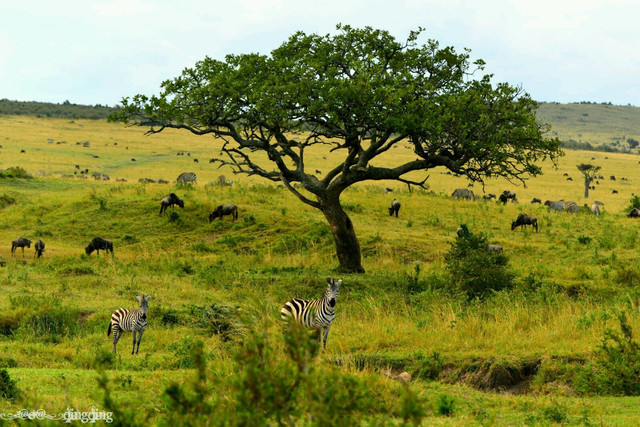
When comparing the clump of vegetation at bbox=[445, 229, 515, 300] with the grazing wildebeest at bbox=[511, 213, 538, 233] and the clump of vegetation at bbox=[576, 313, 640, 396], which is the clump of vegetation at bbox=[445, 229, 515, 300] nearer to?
the clump of vegetation at bbox=[576, 313, 640, 396]

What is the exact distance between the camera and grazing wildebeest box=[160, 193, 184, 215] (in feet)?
92.6

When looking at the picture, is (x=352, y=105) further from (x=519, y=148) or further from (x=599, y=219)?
(x=599, y=219)

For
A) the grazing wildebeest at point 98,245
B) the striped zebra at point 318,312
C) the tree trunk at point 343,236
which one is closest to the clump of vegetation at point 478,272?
the tree trunk at point 343,236

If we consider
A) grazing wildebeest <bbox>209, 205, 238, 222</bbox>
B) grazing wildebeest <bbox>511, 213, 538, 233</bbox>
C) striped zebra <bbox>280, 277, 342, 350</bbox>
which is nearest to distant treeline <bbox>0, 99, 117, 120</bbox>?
grazing wildebeest <bbox>209, 205, 238, 222</bbox>

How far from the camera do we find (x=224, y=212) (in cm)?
2756

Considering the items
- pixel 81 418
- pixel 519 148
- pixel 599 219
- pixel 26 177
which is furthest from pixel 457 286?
pixel 26 177

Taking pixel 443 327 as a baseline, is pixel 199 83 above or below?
above

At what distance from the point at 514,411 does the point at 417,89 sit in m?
12.9

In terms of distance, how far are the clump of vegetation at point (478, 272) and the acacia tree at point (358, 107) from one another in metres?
2.45

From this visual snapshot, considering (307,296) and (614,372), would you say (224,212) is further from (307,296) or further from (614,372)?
(614,372)

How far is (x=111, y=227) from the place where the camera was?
2791cm

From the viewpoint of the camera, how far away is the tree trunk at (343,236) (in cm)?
2066

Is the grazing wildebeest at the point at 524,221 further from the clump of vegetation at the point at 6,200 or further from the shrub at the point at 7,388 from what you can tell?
the clump of vegetation at the point at 6,200

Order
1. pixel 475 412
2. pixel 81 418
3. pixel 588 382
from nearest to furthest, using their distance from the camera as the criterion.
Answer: pixel 81 418 → pixel 475 412 → pixel 588 382
